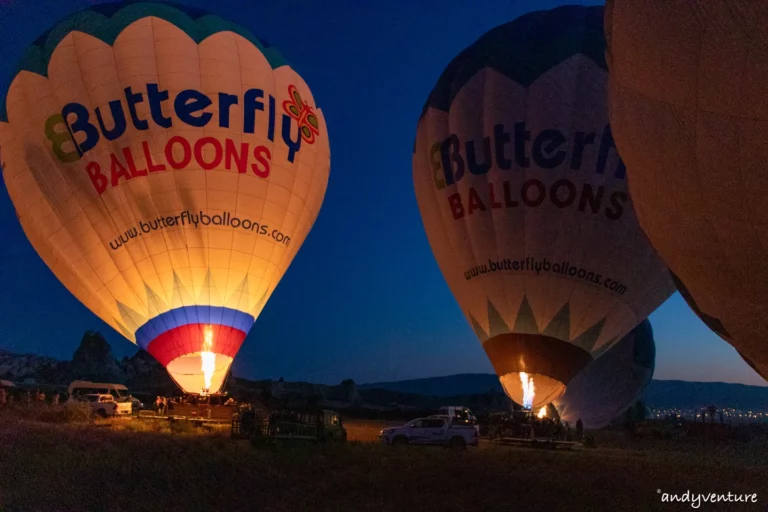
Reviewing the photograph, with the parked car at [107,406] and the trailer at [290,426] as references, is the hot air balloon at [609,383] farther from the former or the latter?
the parked car at [107,406]

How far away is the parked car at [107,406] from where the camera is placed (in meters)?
20.1

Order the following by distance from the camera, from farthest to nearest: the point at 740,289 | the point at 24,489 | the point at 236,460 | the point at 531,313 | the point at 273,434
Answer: the point at 531,313
the point at 273,434
the point at 236,460
the point at 24,489
the point at 740,289

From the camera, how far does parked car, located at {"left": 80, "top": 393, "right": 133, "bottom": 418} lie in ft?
66.1

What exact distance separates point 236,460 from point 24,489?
3199 mm

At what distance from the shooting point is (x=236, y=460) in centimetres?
1062

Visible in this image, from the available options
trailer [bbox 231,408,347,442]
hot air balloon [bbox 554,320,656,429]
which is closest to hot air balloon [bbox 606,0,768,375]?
trailer [bbox 231,408,347,442]

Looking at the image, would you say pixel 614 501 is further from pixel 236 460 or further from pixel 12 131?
pixel 12 131

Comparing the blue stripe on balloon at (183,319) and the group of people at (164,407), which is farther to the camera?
the group of people at (164,407)

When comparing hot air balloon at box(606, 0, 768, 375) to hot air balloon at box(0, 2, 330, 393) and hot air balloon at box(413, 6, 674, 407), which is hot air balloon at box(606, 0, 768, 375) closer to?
hot air balloon at box(413, 6, 674, 407)

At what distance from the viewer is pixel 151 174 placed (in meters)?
16.1

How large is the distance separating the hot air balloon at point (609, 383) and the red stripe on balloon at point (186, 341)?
573 inches

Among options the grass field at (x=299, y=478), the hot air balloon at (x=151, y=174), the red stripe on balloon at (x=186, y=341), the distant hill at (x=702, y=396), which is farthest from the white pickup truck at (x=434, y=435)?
the distant hill at (x=702, y=396)

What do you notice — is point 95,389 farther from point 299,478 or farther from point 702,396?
point 702,396

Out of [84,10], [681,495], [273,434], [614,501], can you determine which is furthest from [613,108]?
[84,10]
